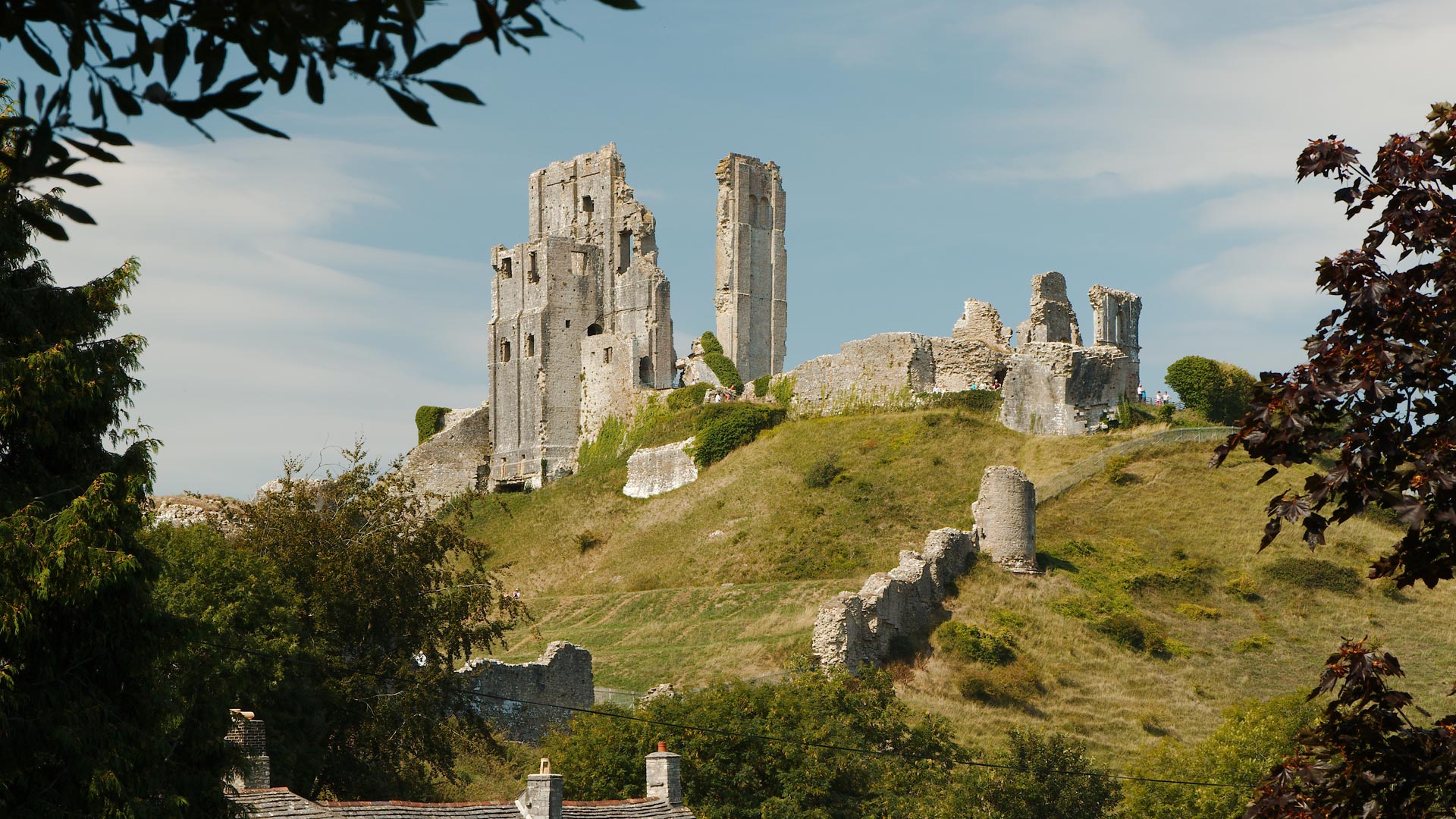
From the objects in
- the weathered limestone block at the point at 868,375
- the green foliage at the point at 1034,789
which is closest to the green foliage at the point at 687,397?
the weathered limestone block at the point at 868,375

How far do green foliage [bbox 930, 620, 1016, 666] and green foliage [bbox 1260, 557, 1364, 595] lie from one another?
7.67 meters

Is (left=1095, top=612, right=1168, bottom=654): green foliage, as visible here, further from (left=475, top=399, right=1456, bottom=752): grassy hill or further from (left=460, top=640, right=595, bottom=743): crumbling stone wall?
(left=460, top=640, right=595, bottom=743): crumbling stone wall

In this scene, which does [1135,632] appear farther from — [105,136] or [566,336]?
[566,336]

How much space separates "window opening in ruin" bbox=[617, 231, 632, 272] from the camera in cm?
6612

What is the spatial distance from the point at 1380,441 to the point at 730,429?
47036 mm

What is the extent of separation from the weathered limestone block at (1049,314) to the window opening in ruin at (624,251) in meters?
17.1

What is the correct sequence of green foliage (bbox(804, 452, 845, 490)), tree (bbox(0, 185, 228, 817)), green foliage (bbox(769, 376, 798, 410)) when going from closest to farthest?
tree (bbox(0, 185, 228, 817))
green foliage (bbox(804, 452, 845, 490))
green foliage (bbox(769, 376, 798, 410))

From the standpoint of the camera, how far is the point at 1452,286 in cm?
750

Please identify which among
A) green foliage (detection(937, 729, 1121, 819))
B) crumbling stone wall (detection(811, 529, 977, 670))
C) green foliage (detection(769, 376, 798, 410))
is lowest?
green foliage (detection(937, 729, 1121, 819))

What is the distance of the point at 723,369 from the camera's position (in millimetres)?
64125

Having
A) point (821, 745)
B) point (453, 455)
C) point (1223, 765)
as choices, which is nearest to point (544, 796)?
point (821, 745)

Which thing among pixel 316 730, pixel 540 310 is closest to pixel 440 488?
pixel 540 310

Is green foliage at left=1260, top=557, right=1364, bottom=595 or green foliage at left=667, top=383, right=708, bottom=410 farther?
green foliage at left=667, top=383, right=708, bottom=410

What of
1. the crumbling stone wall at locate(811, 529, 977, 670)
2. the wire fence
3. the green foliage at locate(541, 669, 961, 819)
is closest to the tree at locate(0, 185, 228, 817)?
the green foliage at locate(541, 669, 961, 819)
